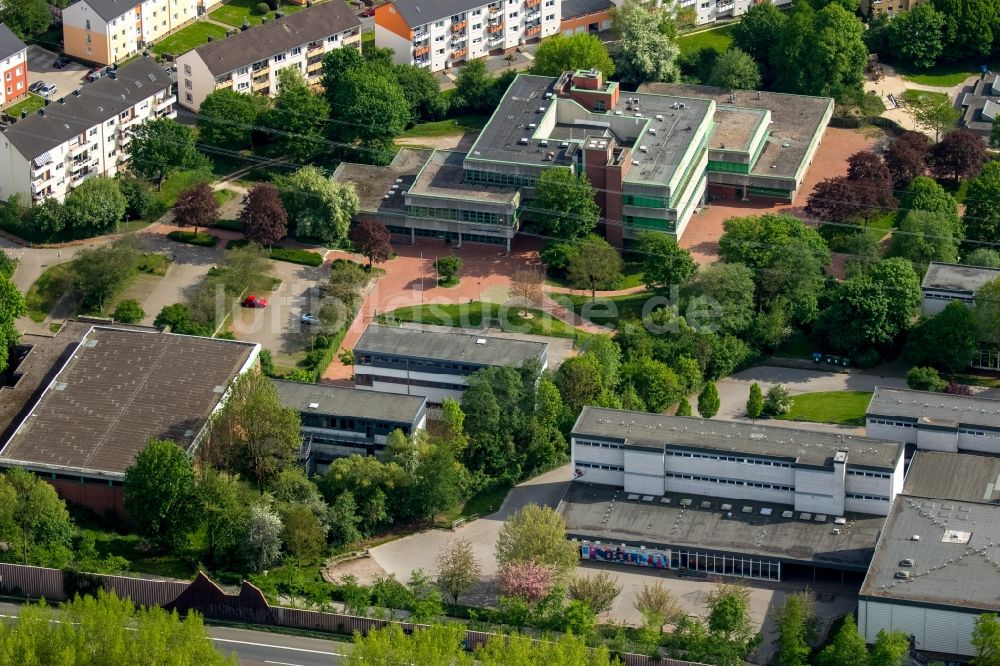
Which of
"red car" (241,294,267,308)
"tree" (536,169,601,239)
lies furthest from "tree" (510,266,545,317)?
"red car" (241,294,267,308)

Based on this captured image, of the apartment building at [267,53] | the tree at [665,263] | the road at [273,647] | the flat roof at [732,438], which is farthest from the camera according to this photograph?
the apartment building at [267,53]

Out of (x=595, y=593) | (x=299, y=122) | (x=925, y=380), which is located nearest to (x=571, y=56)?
(x=299, y=122)

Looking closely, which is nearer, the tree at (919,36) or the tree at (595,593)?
the tree at (595,593)

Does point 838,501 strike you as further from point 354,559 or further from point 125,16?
point 125,16

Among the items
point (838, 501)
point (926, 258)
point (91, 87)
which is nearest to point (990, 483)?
point (838, 501)

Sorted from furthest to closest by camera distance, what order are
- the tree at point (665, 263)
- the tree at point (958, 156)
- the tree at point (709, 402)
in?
the tree at point (958, 156)
the tree at point (665, 263)
the tree at point (709, 402)

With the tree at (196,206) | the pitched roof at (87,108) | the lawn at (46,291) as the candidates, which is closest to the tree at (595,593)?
the lawn at (46,291)

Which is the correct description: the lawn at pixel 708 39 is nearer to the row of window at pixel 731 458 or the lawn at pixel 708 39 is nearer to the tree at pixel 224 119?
the tree at pixel 224 119
